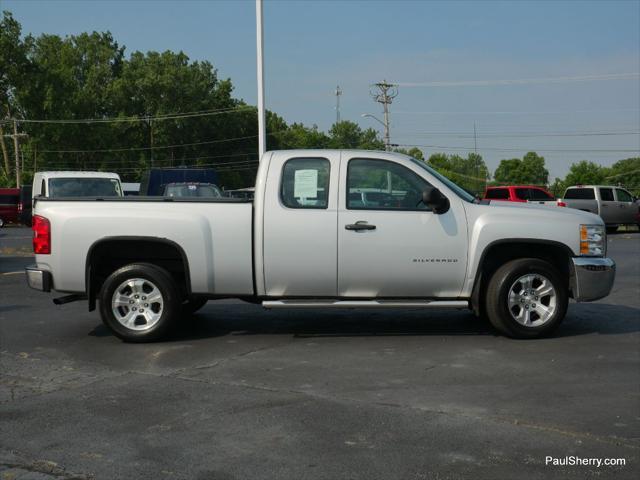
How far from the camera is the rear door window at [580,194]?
32.7m

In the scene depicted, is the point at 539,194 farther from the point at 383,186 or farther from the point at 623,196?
the point at 383,186

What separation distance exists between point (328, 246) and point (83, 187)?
13779 mm

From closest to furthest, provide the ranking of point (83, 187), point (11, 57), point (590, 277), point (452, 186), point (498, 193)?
point (590, 277) < point (452, 186) < point (83, 187) < point (498, 193) < point (11, 57)

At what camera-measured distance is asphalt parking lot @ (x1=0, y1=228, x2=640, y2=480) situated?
440cm

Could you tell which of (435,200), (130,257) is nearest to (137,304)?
(130,257)

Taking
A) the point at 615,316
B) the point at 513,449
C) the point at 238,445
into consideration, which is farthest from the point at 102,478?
the point at 615,316

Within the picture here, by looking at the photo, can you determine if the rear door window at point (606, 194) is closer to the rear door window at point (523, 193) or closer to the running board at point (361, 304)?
the rear door window at point (523, 193)

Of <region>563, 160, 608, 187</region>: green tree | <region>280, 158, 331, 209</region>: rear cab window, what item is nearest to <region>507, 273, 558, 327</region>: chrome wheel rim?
<region>280, 158, 331, 209</region>: rear cab window

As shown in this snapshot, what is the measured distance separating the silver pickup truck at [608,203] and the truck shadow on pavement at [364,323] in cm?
2321

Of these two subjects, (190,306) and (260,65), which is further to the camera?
(260,65)

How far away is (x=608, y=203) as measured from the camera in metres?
32.5

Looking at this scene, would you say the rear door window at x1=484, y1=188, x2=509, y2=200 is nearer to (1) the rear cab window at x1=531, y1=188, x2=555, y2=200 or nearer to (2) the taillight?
(1) the rear cab window at x1=531, y1=188, x2=555, y2=200

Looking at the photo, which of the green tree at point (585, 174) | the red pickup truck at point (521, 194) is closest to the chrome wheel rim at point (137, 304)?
the red pickup truck at point (521, 194)

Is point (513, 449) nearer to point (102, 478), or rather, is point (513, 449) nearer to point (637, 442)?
point (637, 442)
